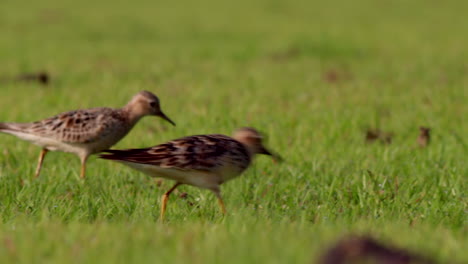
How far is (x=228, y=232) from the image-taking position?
4941 millimetres

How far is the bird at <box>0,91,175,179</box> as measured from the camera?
26.3 feet

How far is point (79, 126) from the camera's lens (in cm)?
805

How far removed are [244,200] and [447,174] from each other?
88.9 inches

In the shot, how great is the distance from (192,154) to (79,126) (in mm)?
2277

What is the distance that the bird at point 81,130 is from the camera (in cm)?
803

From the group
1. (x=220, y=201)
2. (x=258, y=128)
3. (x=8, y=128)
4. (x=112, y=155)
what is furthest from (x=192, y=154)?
(x=258, y=128)

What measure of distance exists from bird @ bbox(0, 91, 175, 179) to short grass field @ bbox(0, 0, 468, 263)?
0.87 feet

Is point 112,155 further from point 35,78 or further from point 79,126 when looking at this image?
point 35,78

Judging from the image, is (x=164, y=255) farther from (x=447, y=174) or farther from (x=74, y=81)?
(x=74, y=81)

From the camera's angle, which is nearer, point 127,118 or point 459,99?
point 127,118

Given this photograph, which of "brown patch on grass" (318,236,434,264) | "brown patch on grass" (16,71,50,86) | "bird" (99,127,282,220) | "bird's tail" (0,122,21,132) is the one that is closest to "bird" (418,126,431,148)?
"bird" (99,127,282,220)

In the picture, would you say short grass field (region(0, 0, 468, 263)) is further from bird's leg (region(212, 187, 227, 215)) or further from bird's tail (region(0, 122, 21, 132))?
bird's tail (region(0, 122, 21, 132))

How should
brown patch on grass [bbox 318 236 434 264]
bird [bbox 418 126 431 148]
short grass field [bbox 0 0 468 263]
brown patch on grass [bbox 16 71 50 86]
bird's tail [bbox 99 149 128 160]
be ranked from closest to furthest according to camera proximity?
1. brown patch on grass [bbox 318 236 434 264]
2. short grass field [bbox 0 0 468 263]
3. bird's tail [bbox 99 149 128 160]
4. bird [bbox 418 126 431 148]
5. brown patch on grass [bbox 16 71 50 86]

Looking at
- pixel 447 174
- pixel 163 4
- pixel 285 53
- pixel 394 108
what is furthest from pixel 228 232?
pixel 163 4
